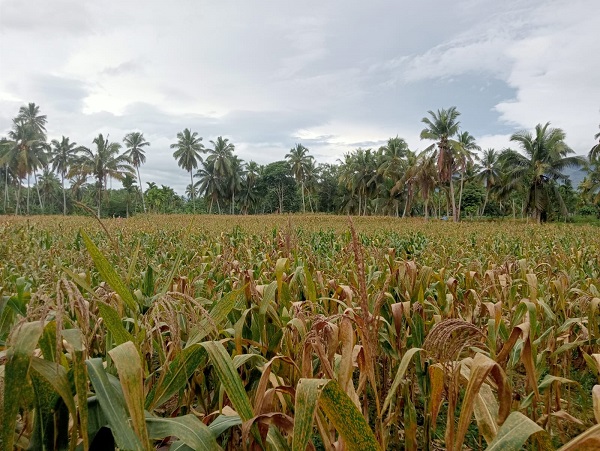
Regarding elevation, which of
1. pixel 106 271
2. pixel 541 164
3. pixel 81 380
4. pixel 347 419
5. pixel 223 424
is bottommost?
pixel 223 424

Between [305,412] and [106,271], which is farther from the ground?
[106,271]

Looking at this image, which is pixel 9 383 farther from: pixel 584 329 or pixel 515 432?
pixel 584 329

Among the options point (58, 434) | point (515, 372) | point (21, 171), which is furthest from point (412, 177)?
point (21, 171)

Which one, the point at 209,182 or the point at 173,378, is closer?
the point at 173,378

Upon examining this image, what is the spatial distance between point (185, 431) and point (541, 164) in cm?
3880

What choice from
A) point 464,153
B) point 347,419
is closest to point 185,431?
point 347,419

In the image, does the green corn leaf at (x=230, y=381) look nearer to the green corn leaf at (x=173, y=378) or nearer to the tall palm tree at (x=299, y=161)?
the green corn leaf at (x=173, y=378)

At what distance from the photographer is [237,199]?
212 ft

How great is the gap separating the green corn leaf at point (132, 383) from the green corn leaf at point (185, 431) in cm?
14

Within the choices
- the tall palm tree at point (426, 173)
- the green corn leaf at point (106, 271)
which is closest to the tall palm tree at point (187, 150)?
the tall palm tree at point (426, 173)

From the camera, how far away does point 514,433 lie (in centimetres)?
94

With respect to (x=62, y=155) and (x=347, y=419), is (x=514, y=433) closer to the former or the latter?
(x=347, y=419)

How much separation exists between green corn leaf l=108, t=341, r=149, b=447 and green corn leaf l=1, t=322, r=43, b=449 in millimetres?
151

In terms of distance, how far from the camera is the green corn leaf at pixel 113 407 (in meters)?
0.86
